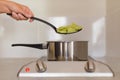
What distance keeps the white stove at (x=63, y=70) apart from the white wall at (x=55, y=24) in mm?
490

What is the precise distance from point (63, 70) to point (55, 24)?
0.58 m

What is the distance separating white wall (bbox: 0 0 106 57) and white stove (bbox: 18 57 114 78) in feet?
1.61

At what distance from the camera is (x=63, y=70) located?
2.77 ft

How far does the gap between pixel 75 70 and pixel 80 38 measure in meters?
0.54

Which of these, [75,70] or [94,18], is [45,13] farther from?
[75,70]

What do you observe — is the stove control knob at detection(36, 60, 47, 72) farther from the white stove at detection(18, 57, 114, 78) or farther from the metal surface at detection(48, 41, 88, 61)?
the metal surface at detection(48, 41, 88, 61)

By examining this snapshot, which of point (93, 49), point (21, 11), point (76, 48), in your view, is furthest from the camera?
point (93, 49)

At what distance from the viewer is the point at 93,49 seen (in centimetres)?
137

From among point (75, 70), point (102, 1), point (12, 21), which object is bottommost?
point (75, 70)

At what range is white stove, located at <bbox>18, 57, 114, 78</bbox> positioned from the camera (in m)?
0.81

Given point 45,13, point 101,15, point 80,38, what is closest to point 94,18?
point 101,15

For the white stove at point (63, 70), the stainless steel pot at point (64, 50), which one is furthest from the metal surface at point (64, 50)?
the white stove at point (63, 70)

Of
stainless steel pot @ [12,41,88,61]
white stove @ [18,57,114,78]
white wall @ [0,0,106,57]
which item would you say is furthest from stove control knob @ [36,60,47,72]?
white wall @ [0,0,106,57]

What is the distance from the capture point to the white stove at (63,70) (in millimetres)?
807
